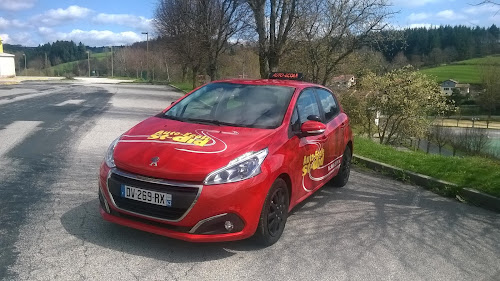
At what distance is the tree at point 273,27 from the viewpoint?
512 inches

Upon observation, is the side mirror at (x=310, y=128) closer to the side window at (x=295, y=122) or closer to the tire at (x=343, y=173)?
the side window at (x=295, y=122)

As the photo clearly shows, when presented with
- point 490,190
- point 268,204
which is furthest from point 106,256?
point 490,190

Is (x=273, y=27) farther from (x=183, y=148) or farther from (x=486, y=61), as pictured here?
(x=486, y=61)

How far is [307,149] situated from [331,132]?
1.02 metres

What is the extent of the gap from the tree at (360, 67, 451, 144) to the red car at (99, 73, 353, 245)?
81.9 feet

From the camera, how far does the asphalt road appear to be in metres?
3.41

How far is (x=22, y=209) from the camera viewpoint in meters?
4.54

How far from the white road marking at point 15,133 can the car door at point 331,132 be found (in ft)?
18.5

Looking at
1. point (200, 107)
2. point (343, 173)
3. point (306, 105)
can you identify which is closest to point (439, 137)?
point (343, 173)

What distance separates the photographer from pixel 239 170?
3650 mm

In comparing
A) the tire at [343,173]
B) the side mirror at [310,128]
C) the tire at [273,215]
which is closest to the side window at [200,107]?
the side mirror at [310,128]

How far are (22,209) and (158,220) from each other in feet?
A: 6.48

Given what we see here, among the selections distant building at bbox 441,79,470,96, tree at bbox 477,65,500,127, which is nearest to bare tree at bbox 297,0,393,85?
tree at bbox 477,65,500,127

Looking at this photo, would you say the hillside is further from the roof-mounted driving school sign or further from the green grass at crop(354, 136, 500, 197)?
the roof-mounted driving school sign
